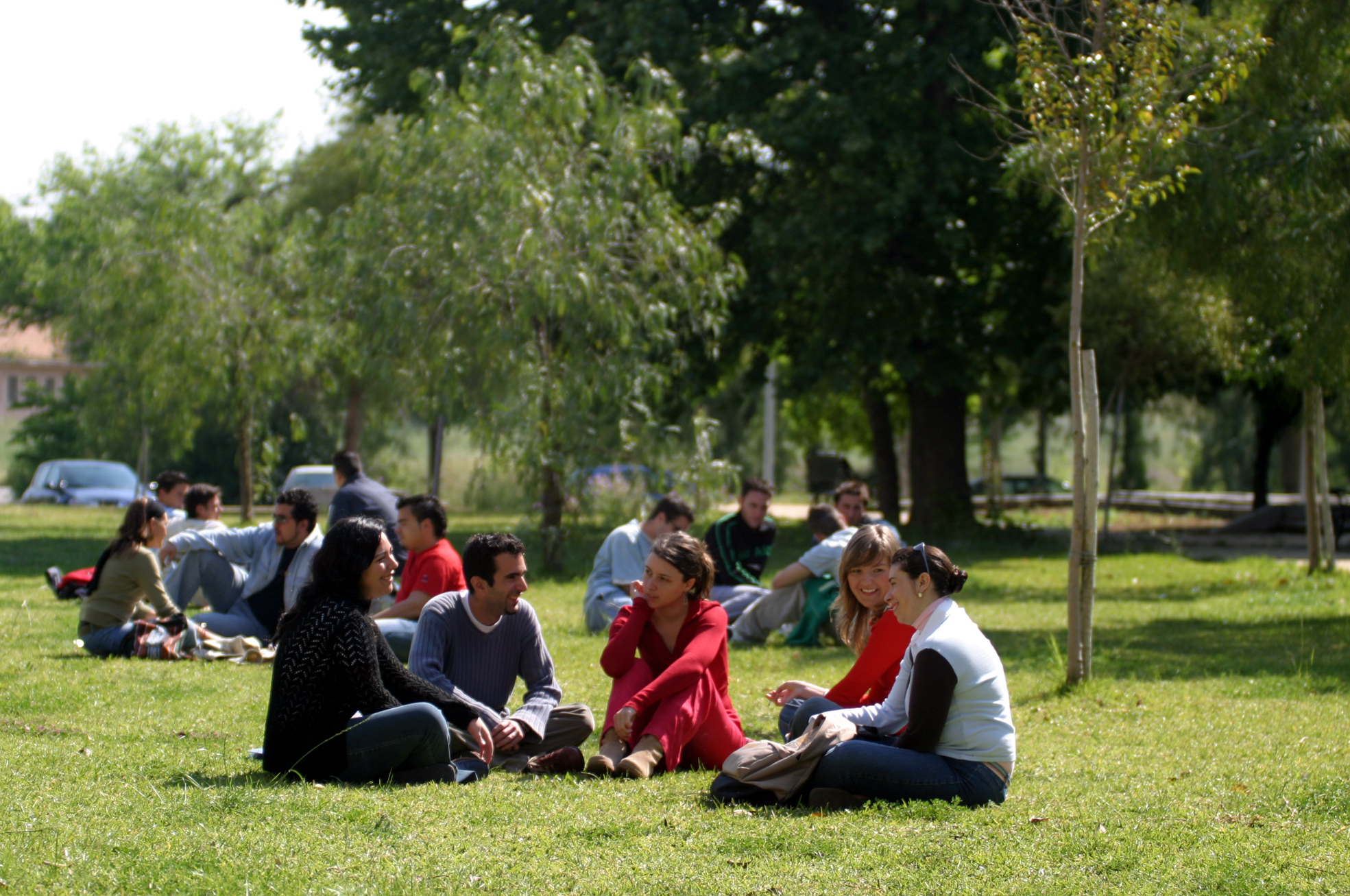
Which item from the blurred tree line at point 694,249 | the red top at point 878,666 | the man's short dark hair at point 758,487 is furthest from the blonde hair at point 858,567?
the blurred tree line at point 694,249

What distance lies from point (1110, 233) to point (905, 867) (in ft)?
28.6

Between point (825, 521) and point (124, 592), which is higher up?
point (825, 521)

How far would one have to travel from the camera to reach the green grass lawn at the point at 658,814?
458 cm

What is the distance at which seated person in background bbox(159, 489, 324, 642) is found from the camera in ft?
32.1

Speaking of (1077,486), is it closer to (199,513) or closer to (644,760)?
(644,760)

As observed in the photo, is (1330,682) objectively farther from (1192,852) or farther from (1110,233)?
(1192,852)

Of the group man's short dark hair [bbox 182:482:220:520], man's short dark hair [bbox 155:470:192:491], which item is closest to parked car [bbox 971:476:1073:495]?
man's short dark hair [bbox 155:470:192:491]

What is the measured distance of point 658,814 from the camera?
5.54 meters

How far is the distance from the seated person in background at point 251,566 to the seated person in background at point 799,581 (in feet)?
12.2

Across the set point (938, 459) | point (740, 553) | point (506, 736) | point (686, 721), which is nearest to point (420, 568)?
point (506, 736)

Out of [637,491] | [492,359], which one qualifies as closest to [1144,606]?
[637,491]

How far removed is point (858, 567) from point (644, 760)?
150 centimetres

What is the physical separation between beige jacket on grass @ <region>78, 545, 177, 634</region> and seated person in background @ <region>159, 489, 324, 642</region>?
0.54 m

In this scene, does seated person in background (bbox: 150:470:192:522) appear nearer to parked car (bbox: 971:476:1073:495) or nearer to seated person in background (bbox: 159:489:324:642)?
seated person in background (bbox: 159:489:324:642)
